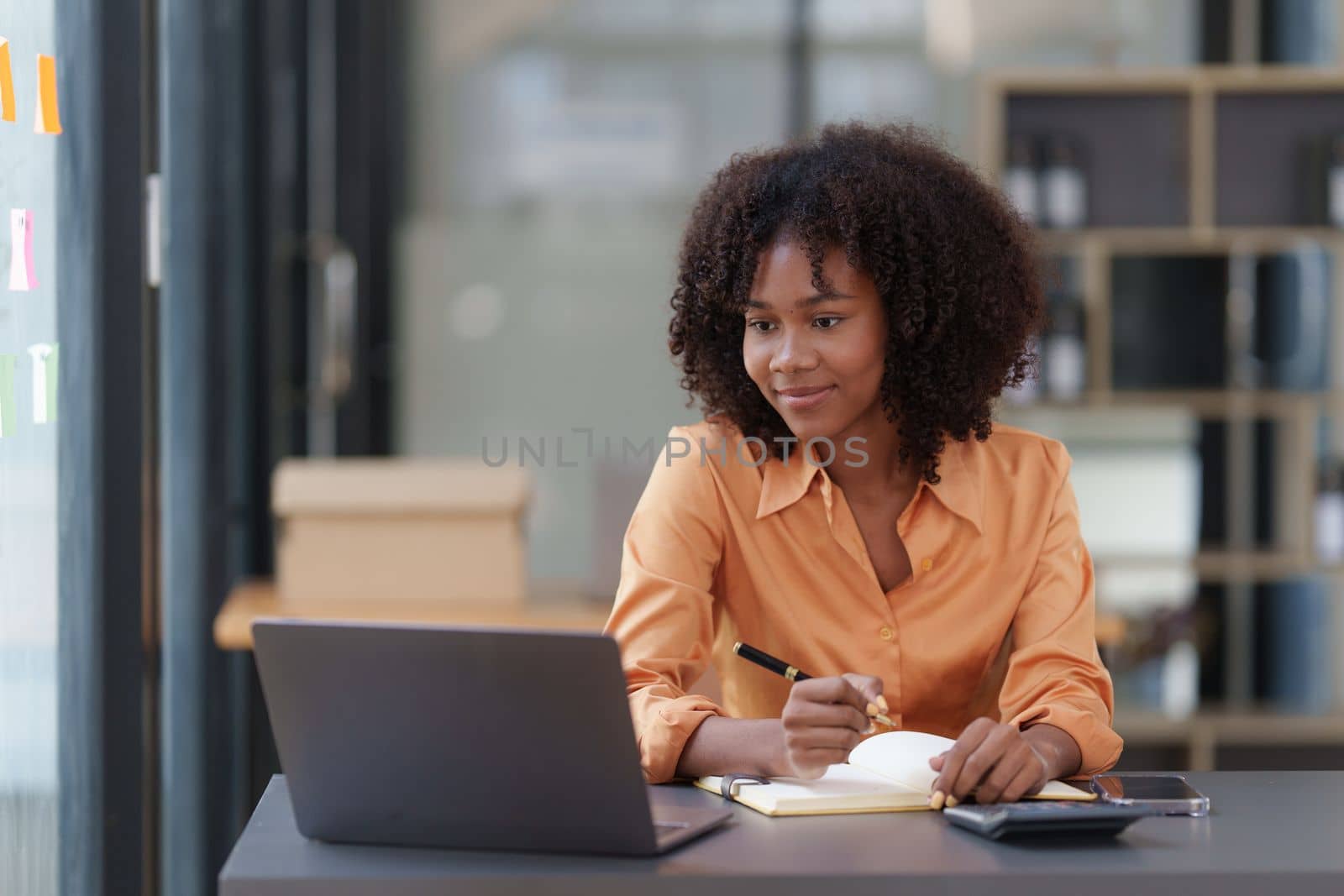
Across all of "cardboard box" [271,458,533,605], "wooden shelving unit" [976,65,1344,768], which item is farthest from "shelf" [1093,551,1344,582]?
"cardboard box" [271,458,533,605]

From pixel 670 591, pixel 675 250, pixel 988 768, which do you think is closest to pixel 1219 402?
pixel 675 250

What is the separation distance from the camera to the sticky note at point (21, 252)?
1403mm

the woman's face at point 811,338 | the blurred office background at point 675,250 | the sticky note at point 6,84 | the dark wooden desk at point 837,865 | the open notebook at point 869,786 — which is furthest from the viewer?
the blurred office background at point 675,250

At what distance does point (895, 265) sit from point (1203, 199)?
2271mm

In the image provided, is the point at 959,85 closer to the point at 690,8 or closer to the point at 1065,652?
the point at 690,8

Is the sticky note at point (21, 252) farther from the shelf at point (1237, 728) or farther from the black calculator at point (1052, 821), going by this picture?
the shelf at point (1237, 728)

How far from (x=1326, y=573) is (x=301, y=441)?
244 centimetres

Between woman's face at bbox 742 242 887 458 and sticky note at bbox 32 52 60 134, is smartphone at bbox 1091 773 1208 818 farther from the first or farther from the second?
sticky note at bbox 32 52 60 134

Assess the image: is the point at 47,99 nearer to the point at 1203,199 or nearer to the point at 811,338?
the point at 811,338

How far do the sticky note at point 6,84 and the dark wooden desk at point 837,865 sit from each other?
0.71m

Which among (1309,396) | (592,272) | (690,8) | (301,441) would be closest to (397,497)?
(301,441)

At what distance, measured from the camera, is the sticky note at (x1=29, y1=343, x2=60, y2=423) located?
1.48 meters

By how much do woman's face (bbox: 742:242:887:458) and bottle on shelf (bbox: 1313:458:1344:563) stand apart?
239cm

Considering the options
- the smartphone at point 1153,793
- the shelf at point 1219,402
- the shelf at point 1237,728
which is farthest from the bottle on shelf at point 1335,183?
the smartphone at point 1153,793
